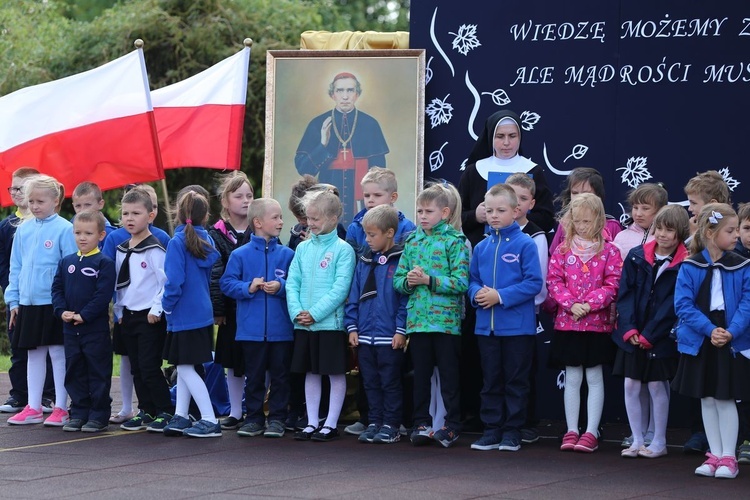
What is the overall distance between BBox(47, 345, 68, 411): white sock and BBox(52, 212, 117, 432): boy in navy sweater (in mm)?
356

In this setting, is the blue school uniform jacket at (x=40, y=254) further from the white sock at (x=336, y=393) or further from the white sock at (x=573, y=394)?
the white sock at (x=573, y=394)

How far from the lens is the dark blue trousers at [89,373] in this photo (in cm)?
873

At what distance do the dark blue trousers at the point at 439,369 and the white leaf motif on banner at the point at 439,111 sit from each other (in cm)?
240

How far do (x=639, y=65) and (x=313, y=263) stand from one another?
10.2 feet

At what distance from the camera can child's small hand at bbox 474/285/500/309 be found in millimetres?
7961

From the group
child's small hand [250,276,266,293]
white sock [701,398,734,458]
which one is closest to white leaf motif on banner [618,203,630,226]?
white sock [701,398,734,458]

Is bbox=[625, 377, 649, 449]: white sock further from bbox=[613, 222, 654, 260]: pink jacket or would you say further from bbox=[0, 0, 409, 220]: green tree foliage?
bbox=[0, 0, 409, 220]: green tree foliage

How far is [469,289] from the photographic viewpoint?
8.16 m

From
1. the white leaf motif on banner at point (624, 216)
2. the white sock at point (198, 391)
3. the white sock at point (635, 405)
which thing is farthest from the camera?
the white leaf motif on banner at point (624, 216)

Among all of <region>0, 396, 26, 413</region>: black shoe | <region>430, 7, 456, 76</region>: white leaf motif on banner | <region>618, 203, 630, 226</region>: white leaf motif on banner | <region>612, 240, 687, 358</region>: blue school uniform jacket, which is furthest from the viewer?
<region>430, 7, 456, 76</region>: white leaf motif on banner

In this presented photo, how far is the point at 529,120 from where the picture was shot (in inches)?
382

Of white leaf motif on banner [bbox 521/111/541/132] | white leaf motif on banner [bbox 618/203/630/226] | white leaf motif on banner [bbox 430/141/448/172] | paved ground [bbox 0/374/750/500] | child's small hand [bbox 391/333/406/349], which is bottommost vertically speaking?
paved ground [bbox 0/374/750/500]

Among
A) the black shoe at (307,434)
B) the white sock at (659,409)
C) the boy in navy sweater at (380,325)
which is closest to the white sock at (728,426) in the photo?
the white sock at (659,409)

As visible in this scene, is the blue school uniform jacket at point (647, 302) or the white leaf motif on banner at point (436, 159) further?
the white leaf motif on banner at point (436, 159)
